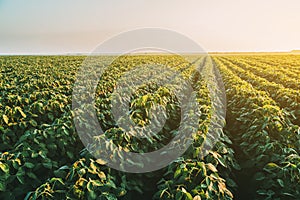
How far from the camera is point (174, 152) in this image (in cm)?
450

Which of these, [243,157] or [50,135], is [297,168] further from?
[50,135]

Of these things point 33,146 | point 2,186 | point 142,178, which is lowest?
point 142,178

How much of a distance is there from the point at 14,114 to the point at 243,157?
431cm

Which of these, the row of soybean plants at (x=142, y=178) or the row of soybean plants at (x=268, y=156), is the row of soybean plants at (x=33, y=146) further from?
the row of soybean plants at (x=268, y=156)

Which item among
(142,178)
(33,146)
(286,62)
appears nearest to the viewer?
(33,146)

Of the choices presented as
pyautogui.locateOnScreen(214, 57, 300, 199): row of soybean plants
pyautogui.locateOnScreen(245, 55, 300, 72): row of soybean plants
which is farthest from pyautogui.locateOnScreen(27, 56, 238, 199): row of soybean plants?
pyautogui.locateOnScreen(245, 55, 300, 72): row of soybean plants

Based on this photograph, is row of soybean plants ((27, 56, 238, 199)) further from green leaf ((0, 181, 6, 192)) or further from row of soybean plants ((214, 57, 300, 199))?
row of soybean plants ((214, 57, 300, 199))

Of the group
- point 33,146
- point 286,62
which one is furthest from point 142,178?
point 286,62

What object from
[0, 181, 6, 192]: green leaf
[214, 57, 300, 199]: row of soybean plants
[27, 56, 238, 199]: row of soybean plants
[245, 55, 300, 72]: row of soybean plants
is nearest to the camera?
[27, 56, 238, 199]: row of soybean plants

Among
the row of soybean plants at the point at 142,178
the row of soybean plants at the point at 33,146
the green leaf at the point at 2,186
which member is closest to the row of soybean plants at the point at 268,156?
the row of soybean plants at the point at 142,178

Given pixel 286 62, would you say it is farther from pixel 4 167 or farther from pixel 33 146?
pixel 4 167

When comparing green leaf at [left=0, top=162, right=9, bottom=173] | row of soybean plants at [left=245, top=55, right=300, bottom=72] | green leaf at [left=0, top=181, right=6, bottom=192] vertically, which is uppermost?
green leaf at [left=0, top=162, right=9, bottom=173]

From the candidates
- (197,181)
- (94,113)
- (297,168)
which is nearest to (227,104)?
(94,113)

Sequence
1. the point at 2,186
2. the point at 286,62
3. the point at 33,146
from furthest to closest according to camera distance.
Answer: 1. the point at 286,62
2. the point at 33,146
3. the point at 2,186
